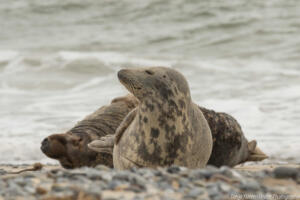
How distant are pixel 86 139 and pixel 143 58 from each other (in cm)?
859

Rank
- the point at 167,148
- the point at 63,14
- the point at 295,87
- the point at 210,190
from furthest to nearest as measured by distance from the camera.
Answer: the point at 63,14 → the point at 295,87 → the point at 167,148 → the point at 210,190

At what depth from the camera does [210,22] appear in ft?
51.6

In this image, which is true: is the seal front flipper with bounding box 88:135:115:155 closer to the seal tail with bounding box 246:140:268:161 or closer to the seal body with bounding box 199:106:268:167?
the seal body with bounding box 199:106:268:167

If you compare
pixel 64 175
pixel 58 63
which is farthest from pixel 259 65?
pixel 64 175

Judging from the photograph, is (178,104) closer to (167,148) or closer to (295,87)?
(167,148)

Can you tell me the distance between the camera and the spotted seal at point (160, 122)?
4.12 metres

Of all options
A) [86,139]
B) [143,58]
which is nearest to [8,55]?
[143,58]

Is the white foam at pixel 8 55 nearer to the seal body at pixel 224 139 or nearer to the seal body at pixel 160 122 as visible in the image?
the seal body at pixel 224 139

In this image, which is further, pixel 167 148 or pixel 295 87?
pixel 295 87

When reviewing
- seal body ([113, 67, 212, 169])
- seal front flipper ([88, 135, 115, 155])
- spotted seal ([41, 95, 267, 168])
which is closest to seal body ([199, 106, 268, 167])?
spotted seal ([41, 95, 267, 168])

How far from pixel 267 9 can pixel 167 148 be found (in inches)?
502

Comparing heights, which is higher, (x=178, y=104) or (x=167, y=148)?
(x=178, y=104)

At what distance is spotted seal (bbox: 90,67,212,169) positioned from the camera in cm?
412

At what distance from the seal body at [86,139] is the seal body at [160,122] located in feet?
3.54
